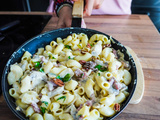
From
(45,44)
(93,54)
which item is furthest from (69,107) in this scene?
(45,44)

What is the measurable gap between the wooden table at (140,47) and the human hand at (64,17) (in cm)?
25

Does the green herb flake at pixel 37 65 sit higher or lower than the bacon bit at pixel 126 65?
lower

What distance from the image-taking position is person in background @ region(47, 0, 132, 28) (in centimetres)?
113

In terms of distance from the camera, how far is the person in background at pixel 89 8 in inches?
44.6

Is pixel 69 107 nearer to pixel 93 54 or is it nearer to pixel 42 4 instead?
pixel 93 54

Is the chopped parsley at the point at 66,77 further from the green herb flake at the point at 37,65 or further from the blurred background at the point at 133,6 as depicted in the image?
the blurred background at the point at 133,6

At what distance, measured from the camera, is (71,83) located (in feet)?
2.31

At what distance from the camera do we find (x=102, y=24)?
1.50 metres

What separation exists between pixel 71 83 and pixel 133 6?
1.87 metres

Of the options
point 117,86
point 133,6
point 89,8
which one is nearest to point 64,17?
point 89,8

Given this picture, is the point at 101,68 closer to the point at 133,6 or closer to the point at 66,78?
the point at 66,78

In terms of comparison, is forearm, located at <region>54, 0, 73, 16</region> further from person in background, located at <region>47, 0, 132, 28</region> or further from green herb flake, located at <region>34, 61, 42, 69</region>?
green herb flake, located at <region>34, 61, 42, 69</region>

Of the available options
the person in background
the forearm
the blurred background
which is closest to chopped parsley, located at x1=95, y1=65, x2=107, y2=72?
the person in background

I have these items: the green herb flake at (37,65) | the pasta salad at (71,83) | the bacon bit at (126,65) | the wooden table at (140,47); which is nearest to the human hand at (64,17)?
the wooden table at (140,47)
